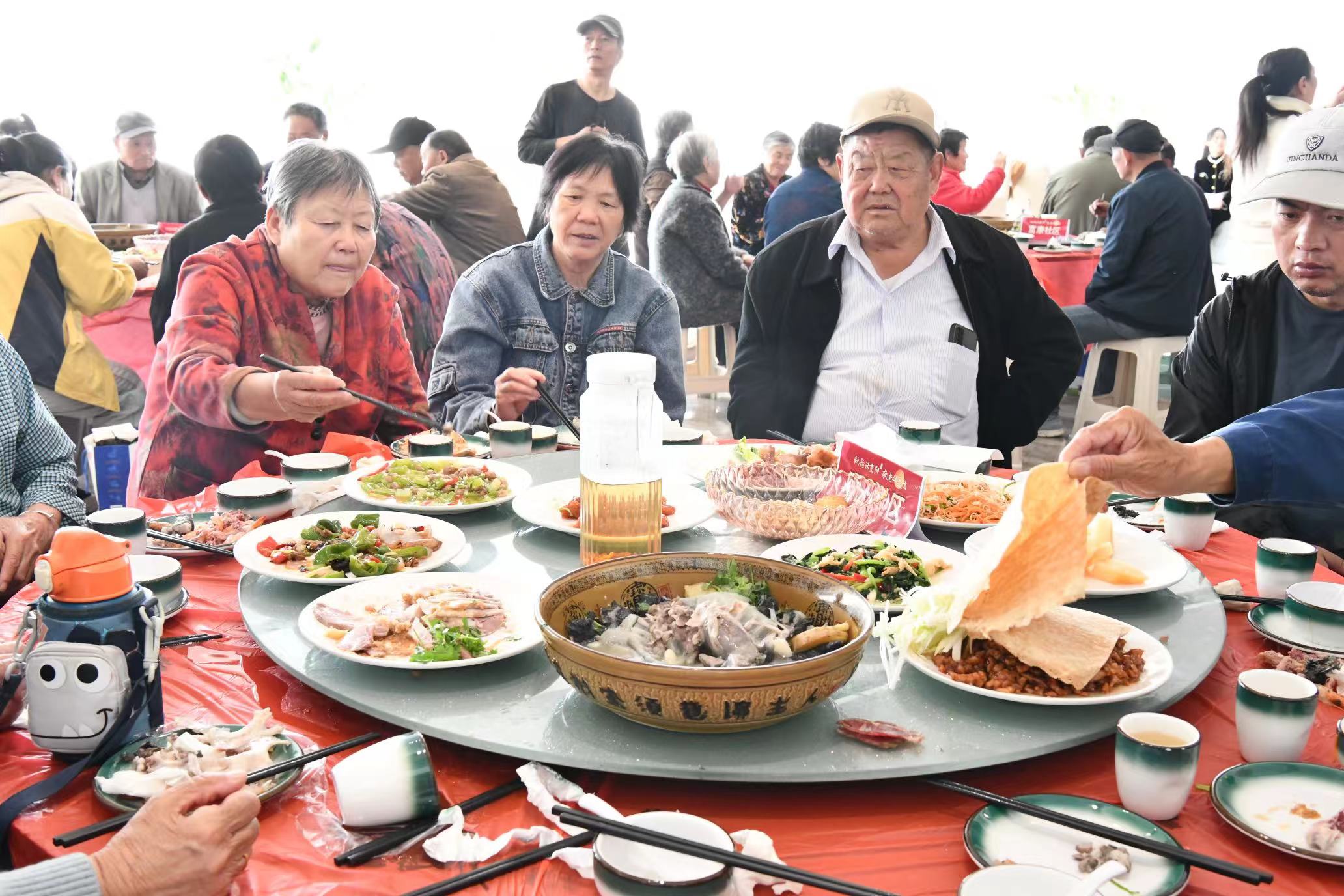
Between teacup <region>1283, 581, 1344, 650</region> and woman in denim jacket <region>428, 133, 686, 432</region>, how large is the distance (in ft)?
5.94

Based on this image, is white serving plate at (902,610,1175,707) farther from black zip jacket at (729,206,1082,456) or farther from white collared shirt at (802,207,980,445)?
black zip jacket at (729,206,1082,456)

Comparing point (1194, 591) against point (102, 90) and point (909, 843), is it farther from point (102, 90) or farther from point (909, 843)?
point (102, 90)

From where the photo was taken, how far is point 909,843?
102 cm

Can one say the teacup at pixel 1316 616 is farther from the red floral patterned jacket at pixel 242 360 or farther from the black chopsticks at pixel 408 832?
the red floral patterned jacket at pixel 242 360

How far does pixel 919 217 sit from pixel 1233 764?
7.07ft

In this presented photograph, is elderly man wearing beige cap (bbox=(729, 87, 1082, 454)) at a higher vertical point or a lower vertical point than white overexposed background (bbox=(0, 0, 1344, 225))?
lower

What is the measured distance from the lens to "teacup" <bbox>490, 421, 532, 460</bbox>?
2488 mm

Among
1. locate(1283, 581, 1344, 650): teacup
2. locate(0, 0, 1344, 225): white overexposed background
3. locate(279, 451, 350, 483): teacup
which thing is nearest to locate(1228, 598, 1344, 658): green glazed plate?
locate(1283, 581, 1344, 650): teacup

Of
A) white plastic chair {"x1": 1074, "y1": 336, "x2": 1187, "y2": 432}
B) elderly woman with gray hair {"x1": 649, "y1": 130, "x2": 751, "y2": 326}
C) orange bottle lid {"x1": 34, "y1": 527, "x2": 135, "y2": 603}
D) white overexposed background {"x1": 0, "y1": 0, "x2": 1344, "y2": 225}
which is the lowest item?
white plastic chair {"x1": 1074, "y1": 336, "x2": 1187, "y2": 432}

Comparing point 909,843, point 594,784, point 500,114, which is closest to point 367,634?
point 594,784

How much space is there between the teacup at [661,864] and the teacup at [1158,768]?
0.41m

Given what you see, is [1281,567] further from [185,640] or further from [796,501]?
[185,640]

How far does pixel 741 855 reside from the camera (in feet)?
2.94

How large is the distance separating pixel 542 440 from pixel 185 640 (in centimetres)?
120
